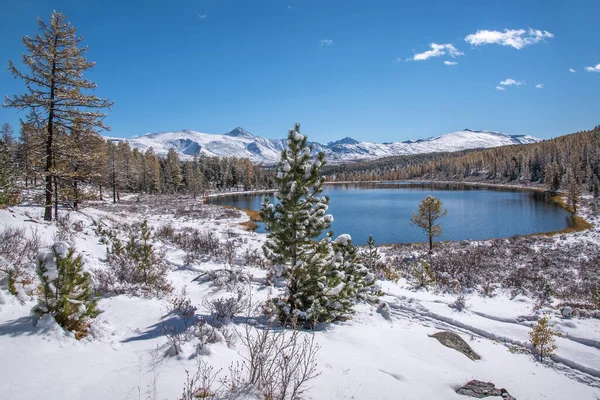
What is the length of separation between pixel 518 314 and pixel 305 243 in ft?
26.2

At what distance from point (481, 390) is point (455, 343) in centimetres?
223

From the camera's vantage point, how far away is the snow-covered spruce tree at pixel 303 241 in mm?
7820

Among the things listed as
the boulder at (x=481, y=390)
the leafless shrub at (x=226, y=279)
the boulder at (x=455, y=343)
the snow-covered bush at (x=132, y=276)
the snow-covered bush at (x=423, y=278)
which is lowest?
the snow-covered bush at (x=423, y=278)

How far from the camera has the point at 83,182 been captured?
17.6 metres

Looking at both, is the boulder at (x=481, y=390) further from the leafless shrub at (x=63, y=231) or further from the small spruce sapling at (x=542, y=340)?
the leafless shrub at (x=63, y=231)

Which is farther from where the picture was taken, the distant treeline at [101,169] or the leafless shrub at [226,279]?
the distant treeline at [101,169]

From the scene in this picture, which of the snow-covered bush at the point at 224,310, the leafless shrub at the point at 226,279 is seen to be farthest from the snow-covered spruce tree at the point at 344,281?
the leafless shrub at the point at 226,279

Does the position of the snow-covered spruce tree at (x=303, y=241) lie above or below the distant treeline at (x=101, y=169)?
below

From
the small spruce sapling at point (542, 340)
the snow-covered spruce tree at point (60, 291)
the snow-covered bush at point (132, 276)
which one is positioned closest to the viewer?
the snow-covered spruce tree at point (60, 291)

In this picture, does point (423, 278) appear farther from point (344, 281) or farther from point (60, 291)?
point (60, 291)

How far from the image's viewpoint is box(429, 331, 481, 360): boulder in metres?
6.91

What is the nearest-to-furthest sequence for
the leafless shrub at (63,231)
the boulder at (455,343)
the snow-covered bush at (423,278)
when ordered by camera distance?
the boulder at (455,343), the leafless shrub at (63,231), the snow-covered bush at (423,278)

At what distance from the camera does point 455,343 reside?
726cm

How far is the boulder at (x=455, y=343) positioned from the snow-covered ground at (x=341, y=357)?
0.23 metres
